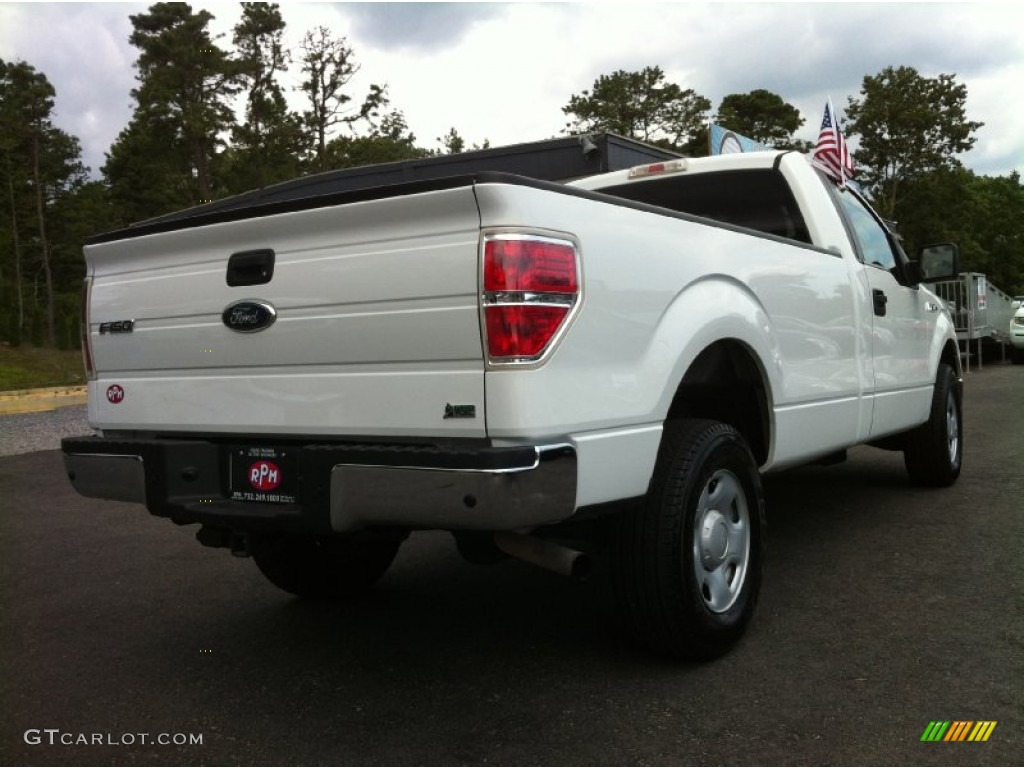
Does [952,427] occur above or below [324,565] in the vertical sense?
above

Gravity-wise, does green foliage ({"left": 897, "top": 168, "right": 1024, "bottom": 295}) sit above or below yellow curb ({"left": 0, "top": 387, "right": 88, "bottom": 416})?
above

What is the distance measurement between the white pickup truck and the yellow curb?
36.5 feet

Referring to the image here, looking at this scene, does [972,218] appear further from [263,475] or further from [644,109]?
[263,475]

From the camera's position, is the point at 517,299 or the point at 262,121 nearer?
the point at 517,299

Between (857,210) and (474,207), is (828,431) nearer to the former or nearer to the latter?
(857,210)

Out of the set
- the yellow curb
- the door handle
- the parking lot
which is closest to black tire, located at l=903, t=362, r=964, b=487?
the parking lot

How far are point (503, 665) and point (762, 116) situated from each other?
45761 mm

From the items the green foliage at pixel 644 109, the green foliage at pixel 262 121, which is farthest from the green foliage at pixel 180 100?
the green foliage at pixel 644 109

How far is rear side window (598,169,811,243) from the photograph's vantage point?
14.9 ft

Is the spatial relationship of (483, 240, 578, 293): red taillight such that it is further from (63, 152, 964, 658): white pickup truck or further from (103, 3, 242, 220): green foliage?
(103, 3, 242, 220): green foliage

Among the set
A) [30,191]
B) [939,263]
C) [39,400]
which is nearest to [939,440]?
[939,263]

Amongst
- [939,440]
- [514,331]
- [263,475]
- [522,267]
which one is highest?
[522,267]

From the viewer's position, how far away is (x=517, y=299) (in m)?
2.35

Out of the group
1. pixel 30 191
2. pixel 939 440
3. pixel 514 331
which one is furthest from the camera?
pixel 30 191
